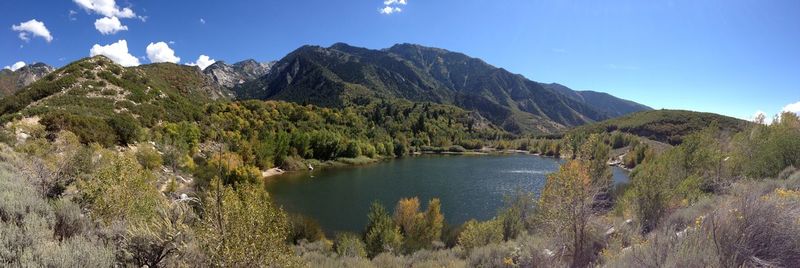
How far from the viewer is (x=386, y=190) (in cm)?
5547

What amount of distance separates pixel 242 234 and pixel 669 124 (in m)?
175

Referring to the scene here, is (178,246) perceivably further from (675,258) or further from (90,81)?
(90,81)

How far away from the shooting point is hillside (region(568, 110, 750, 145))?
135 m

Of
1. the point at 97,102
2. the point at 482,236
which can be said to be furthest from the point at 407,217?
the point at 97,102

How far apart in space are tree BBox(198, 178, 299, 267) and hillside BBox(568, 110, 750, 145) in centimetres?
15447

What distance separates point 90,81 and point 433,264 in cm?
6402

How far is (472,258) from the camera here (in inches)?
547

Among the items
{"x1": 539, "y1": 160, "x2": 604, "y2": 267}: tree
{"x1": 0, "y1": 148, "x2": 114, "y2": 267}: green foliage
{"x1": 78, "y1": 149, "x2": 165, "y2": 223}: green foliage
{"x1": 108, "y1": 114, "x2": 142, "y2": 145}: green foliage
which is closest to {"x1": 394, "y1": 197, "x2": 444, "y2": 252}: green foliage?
{"x1": 539, "y1": 160, "x2": 604, "y2": 267}: tree

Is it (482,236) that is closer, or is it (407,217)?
(482,236)

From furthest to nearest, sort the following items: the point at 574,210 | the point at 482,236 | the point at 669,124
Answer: the point at 669,124 → the point at 482,236 → the point at 574,210

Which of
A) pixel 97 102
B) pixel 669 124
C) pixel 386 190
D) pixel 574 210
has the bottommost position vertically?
pixel 386 190

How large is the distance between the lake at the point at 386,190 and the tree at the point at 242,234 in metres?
27.7

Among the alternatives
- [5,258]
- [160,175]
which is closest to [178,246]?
[5,258]

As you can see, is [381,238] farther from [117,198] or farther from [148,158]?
[148,158]
